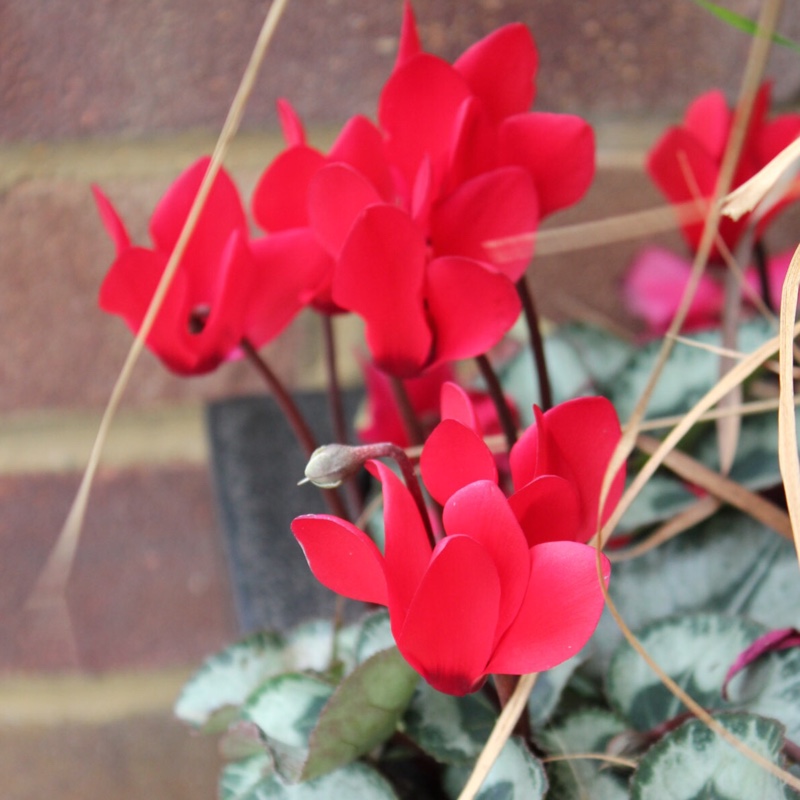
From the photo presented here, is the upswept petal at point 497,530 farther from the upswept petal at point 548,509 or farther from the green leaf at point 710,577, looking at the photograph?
the green leaf at point 710,577

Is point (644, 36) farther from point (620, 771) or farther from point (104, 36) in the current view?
point (620, 771)

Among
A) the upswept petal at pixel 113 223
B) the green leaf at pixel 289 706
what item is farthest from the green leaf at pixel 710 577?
the upswept petal at pixel 113 223

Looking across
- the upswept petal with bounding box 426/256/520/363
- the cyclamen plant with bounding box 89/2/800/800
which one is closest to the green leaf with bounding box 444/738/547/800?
the cyclamen plant with bounding box 89/2/800/800

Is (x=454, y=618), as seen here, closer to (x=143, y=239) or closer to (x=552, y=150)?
(x=552, y=150)

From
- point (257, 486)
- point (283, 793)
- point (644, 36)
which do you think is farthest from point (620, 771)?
point (644, 36)

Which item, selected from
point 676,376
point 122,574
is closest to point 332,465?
point 676,376

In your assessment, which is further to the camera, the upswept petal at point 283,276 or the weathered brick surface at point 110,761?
the weathered brick surface at point 110,761

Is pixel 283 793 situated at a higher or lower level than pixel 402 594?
lower
